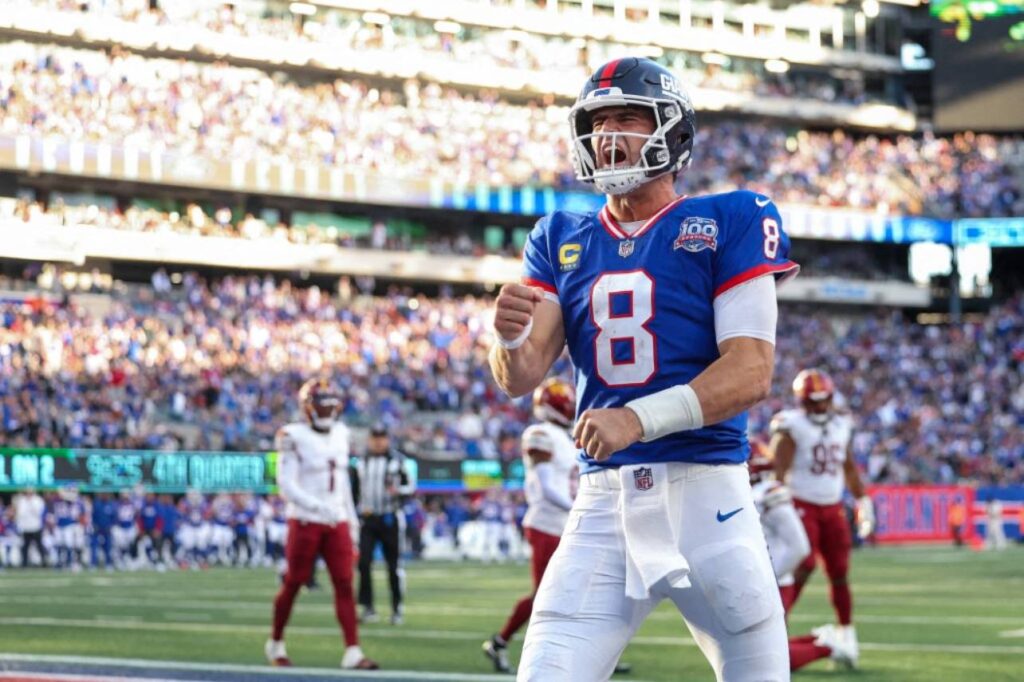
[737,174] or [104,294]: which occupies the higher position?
[737,174]

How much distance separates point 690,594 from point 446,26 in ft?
161

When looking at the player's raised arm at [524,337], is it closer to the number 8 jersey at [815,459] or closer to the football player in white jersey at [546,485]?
the football player in white jersey at [546,485]

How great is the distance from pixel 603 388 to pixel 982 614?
12.5 m

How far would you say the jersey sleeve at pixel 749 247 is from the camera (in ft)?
14.2

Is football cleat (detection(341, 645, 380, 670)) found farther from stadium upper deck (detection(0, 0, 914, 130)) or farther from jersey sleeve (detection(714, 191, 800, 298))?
stadium upper deck (detection(0, 0, 914, 130))

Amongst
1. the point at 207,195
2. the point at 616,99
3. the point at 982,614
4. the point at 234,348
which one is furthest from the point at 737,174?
the point at 616,99

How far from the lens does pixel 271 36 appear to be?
47.8m

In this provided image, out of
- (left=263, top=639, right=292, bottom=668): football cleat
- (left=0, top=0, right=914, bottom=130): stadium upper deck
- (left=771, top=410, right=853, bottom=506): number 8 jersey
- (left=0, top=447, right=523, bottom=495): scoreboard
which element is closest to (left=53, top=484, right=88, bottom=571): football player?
(left=0, top=447, right=523, bottom=495): scoreboard

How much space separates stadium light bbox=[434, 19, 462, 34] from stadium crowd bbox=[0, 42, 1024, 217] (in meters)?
2.06

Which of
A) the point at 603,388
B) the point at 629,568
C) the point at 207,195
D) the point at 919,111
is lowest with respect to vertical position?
the point at 629,568

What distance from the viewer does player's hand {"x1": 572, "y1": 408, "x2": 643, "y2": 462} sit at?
402 cm

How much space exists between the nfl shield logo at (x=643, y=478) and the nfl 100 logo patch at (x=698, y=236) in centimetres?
59

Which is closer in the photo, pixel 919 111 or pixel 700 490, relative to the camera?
pixel 700 490

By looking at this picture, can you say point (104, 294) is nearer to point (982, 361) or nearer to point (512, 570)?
point (512, 570)
